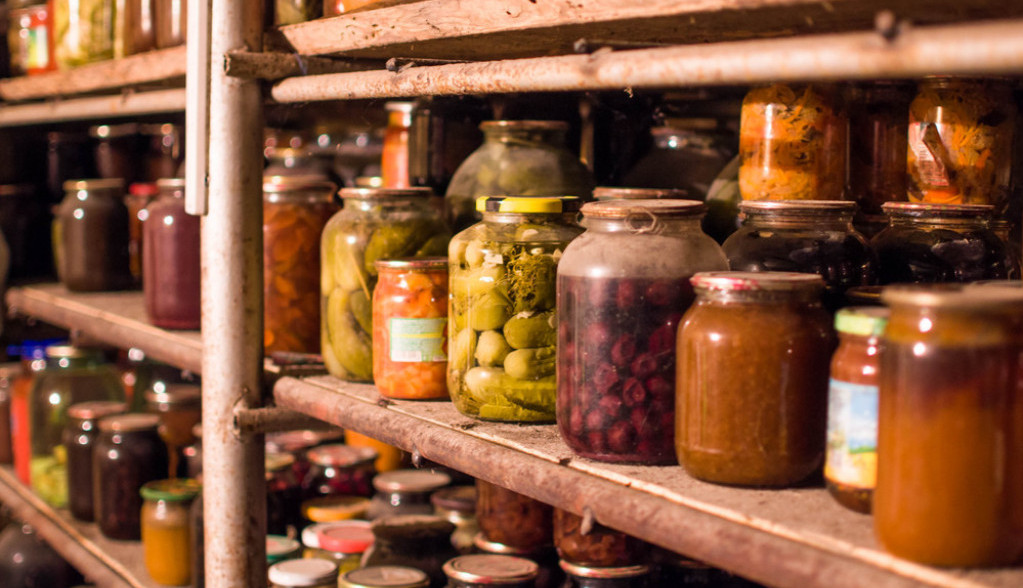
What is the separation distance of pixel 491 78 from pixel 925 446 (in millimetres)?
522

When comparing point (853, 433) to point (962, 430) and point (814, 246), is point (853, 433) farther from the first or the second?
point (814, 246)

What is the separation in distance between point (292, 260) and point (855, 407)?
922mm

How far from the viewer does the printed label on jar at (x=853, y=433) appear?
79 cm

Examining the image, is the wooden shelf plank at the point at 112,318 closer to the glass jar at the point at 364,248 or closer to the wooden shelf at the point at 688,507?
the glass jar at the point at 364,248

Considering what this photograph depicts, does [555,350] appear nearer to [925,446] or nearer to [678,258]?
[678,258]

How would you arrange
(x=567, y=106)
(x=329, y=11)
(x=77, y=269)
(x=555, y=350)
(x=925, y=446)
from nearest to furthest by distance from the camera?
(x=925, y=446)
(x=555, y=350)
(x=329, y=11)
(x=567, y=106)
(x=77, y=269)

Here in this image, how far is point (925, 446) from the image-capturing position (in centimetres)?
70

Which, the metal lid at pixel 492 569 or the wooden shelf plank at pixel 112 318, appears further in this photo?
the wooden shelf plank at pixel 112 318

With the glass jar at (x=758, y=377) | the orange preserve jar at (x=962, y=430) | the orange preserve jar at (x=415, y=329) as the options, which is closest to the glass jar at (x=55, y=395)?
the orange preserve jar at (x=415, y=329)

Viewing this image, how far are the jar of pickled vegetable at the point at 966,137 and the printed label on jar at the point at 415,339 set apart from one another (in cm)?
56

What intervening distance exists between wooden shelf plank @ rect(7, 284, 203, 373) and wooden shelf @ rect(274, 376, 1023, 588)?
0.58m

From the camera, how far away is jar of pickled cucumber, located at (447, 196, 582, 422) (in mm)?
1089

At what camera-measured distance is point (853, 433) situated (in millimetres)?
799

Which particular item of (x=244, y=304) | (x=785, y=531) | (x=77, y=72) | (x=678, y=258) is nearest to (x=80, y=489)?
(x=77, y=72)
